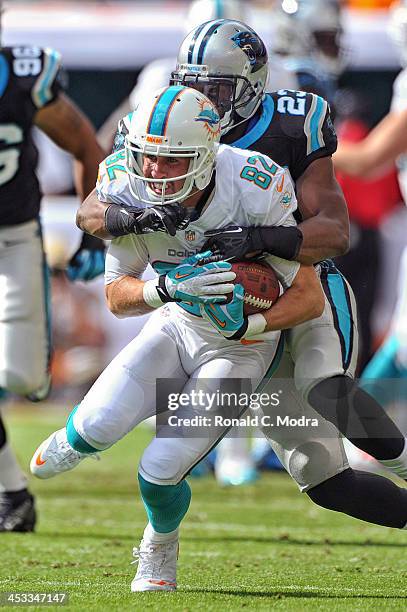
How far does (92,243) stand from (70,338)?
14.3ft

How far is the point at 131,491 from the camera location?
6016 millimetres

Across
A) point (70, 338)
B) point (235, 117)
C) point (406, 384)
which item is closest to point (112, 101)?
point (70, 338)

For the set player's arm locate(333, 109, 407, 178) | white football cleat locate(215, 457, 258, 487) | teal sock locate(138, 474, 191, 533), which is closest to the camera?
teal sock locate(138, 474, 191, 533)

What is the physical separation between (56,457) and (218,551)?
104 cm

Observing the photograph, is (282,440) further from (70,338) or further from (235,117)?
(70,338)

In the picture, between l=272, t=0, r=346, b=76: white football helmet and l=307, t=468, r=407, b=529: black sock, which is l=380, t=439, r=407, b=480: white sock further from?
l=272, t=0, r=346, b=76: white football helmet

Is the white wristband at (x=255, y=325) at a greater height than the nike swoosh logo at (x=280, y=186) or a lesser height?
lesser

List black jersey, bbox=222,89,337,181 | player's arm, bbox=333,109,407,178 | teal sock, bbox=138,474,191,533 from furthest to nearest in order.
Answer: player's arm, bbox=333,109,407,178
black jersey, bbox=222,89,337,181
teal sock, bbox=138,474,191,533

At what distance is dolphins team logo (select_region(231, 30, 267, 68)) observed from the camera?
3.85 meters

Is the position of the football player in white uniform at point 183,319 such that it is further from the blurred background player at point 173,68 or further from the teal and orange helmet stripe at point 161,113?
the blurred background player at point 173,68

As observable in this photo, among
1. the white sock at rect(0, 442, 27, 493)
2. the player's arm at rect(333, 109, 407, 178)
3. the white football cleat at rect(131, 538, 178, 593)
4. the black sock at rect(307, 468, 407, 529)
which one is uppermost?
the player's arm at rect(333, 109, 407, 178)

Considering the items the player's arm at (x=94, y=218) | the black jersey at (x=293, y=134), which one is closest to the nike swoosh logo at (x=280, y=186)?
the black jersey at (x=293, y=134)

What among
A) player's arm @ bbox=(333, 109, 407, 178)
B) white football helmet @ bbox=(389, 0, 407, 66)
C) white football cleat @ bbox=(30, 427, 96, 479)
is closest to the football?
white football cleat @ bbox=(30, 427, 96, 479)

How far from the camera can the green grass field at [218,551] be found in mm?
3488
